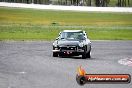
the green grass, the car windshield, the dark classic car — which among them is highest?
the car windshield

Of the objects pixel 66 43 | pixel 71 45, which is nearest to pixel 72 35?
pixel 66 43

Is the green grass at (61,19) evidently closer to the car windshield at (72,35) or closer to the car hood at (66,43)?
the car windshield at (72,35)

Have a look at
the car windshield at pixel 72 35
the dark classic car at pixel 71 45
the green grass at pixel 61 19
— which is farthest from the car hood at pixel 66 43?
the green grass at pixel 61 19

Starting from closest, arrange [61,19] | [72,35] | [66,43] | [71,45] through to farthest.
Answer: [71,45] → [66,43] → [72,35] → [61,19]

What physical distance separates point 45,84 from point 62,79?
1524 mm

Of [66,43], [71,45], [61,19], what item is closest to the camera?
[71,45]

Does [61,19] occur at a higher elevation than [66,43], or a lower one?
lower

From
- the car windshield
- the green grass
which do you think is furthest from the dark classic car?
the green grass

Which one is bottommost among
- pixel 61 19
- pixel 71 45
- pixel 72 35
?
pixel 61 19

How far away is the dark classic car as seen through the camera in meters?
24.5

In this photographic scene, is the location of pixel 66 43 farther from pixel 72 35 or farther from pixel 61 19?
pixel 61 19

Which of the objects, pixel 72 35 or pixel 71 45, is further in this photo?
pixel 72 35

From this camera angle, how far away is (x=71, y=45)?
964 inches

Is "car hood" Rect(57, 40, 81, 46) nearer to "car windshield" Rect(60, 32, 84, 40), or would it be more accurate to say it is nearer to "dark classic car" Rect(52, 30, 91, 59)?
"dark classic car" Rect(52, 30, 91, 59)
